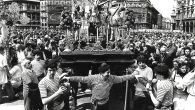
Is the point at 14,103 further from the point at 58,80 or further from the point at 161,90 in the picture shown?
the point at 161,90

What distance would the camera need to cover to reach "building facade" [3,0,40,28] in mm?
93875

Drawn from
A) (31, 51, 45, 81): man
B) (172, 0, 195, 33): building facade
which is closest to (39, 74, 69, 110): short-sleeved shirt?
(31, 51, 45, 81): man

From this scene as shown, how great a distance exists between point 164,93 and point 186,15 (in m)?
77.6

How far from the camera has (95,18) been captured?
10.5 meters

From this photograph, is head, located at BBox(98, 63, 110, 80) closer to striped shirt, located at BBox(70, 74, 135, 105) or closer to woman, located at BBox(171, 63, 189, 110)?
striped shirt, located at BBox(70, 74, 135, 105)

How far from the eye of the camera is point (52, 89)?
514cm

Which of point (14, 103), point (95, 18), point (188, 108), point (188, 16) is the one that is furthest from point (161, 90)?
point (188, 16)

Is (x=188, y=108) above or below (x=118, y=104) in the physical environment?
above

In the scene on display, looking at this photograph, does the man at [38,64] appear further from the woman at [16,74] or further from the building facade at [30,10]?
the building facade at [30,10]

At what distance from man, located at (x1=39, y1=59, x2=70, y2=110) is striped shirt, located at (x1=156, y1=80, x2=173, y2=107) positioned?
149 centimetres

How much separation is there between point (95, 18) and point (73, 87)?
3.36 meters

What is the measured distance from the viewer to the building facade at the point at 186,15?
7355 centimetres

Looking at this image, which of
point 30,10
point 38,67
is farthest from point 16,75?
point 30,10

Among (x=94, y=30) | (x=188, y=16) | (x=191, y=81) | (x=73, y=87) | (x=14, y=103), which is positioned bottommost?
(x=14, y=103)
